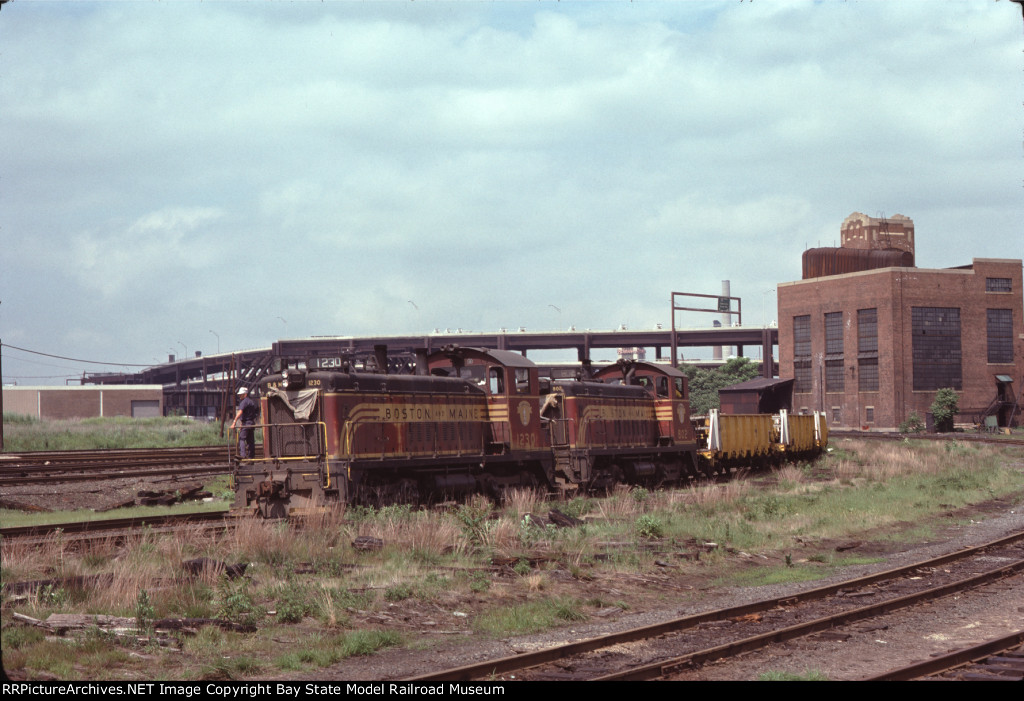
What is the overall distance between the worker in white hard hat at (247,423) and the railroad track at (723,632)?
12.3m

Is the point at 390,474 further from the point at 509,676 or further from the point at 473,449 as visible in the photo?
the point at 509,676

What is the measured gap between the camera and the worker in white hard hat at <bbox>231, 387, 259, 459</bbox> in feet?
69.9

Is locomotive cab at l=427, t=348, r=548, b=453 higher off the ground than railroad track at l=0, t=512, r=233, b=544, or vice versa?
locomotive cab at l=427, t=348, r=548, b=453

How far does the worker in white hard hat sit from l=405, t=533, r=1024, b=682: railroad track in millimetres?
12331

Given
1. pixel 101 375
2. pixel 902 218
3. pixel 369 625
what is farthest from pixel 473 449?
pixel 101 375

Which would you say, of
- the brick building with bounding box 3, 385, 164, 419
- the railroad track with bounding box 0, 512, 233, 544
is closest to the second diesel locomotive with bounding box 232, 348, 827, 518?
the railroad track with bounding box 0, 512, 233, 544

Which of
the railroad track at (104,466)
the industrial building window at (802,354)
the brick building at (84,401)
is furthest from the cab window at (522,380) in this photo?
the brick building at (84,401)

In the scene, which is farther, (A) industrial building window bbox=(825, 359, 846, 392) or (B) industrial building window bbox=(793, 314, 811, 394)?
(B) industrial building window bbox=(793, 314, 811, 394)

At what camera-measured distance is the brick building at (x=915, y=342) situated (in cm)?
8506

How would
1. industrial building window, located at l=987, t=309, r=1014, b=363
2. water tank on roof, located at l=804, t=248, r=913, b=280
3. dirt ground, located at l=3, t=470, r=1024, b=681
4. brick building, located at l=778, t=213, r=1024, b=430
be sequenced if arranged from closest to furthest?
dirt ground, located at l=3, t=470, r=1024, b=681
brick building, located at l=778, t=213, r=1024, b=430
industrial building window, located at l=987, t=309, r=1014, b=363
water tank on roof, located at l=804, t=248, r=913, b=280

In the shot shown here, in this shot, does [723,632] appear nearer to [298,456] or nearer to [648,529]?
[648,529]

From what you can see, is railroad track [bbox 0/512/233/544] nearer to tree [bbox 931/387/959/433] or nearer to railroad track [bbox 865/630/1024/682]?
railroad track [bbox 865/630/1024/682]

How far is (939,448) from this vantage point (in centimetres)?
4828
